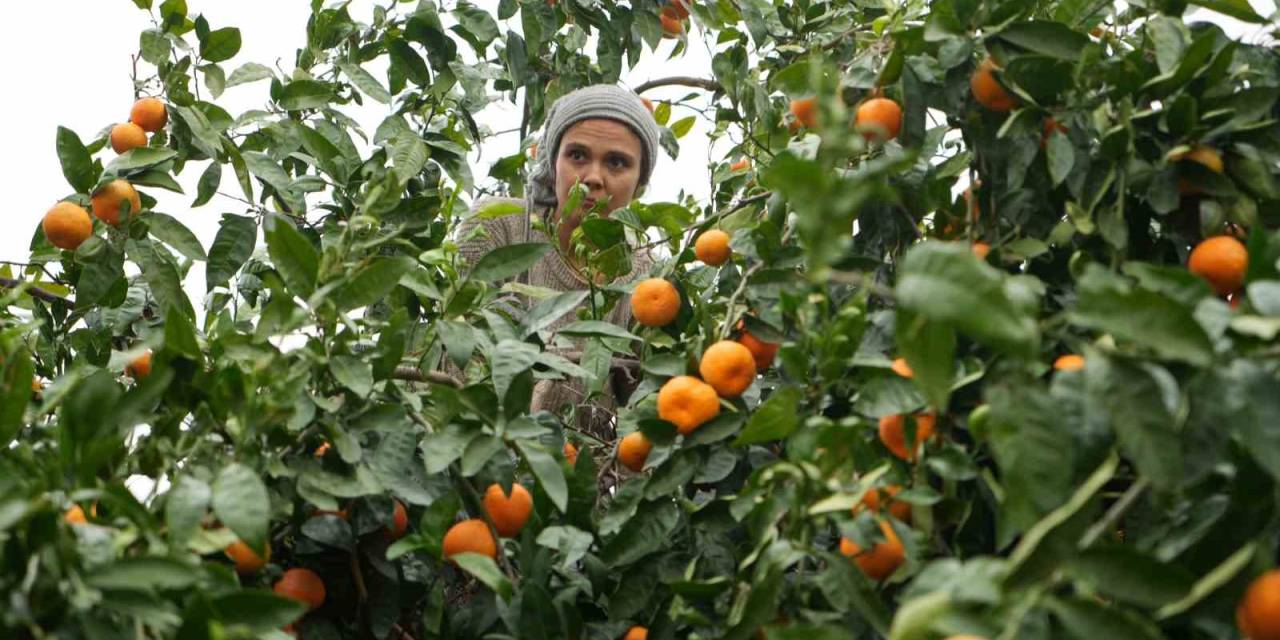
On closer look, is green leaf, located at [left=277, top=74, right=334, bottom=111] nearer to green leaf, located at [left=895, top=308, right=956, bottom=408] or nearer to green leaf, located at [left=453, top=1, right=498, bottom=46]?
green leaf, located at [left=453, top=1, right=498, bottom=46]

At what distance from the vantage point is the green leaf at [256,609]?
2.63 ft

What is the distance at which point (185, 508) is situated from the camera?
0.84 metres

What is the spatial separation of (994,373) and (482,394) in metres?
0.43

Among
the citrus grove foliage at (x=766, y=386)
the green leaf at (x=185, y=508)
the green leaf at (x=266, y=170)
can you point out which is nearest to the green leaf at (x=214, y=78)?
the citrus grove foliage at (x=766, y=386)

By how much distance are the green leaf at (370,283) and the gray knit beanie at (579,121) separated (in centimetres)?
121

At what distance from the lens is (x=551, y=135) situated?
91.4 inches

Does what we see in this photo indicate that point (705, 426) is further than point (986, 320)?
Yes

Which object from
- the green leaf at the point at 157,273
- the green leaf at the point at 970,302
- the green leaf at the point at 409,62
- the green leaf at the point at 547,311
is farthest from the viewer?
the green leaf at the point at 409,62

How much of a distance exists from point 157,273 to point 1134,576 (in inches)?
41.9

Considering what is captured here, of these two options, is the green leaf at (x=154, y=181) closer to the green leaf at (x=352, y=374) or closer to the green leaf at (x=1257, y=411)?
the green leaf at (x=352, y=374)

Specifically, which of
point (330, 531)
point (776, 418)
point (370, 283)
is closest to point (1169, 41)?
point (776, 418)

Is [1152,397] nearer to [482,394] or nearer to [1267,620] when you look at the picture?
[1267,620]

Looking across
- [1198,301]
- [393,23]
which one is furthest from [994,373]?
[393,23]

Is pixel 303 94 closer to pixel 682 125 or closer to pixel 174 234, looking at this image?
pixel 174 234
